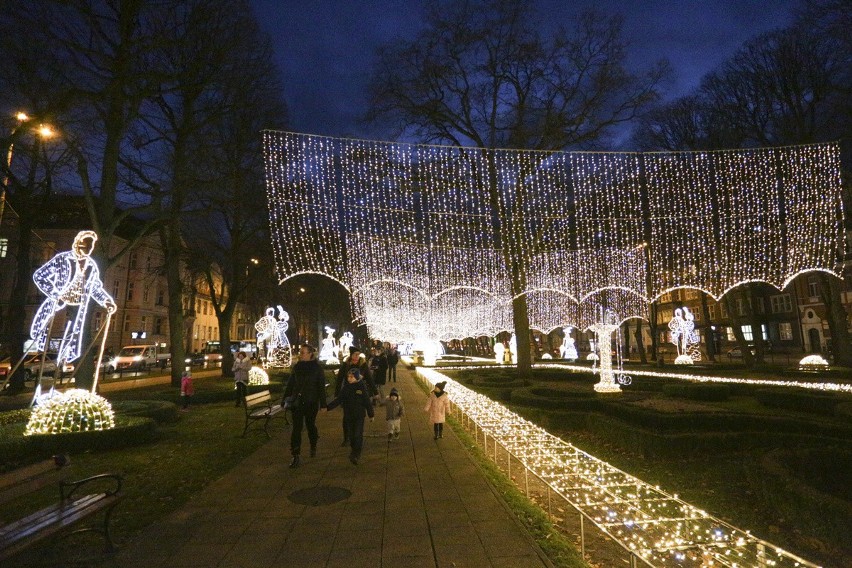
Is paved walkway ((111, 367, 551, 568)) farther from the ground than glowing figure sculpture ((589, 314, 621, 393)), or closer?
closer

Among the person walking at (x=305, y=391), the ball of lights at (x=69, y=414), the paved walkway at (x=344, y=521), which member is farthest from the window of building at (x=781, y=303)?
the ball of lights at (x=69, y=414)

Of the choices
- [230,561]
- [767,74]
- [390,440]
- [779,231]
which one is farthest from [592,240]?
[230,561]

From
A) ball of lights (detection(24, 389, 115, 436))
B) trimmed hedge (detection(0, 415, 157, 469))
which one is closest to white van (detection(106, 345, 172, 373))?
ball of lights (detection(24, 389, 115, 436))

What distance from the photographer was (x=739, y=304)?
55719mm

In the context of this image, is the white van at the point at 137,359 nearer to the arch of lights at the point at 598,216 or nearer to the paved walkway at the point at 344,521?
the arch of lights at the point at 598,216

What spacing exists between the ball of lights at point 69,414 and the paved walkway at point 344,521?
3536 mm

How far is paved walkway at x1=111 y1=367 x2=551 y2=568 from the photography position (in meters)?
4.12

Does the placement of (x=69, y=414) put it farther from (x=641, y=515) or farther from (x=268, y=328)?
(x=268, y=328)

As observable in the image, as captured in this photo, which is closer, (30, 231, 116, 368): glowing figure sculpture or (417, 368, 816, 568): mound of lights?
(417, 368, 816, 568): mound of lights

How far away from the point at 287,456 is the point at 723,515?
6.50 meters

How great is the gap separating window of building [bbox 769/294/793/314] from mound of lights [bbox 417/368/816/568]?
54.0m

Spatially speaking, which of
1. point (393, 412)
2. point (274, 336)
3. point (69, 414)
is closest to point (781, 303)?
point (274, 336)

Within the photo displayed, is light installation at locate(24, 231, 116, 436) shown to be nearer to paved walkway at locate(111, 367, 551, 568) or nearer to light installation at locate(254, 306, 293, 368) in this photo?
paved walkway at locate(111, 367, 551, 568)

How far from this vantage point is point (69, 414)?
9023 millimetres
